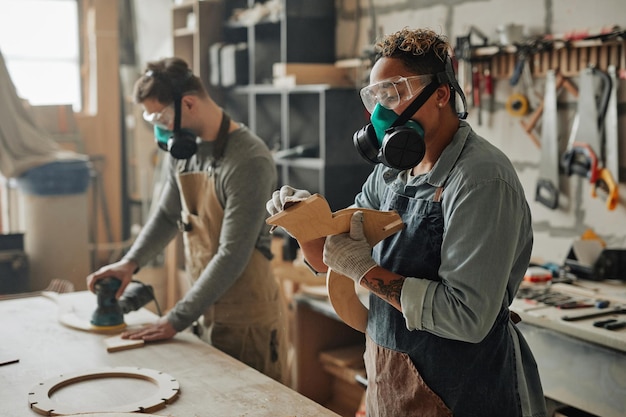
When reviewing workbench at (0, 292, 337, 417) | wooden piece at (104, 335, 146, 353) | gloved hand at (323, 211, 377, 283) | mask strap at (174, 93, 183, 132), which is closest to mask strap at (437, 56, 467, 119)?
gloved hand at (323, 211, 377, 283)

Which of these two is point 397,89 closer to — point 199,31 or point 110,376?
point 110,376

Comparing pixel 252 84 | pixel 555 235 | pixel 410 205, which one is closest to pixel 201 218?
pixel 410 205

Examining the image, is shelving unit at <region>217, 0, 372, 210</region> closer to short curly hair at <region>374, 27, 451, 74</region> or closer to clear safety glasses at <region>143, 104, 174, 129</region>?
clear safety glasses at <region>143, 104, 174, 129</region>

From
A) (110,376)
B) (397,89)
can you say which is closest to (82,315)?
(110,376)

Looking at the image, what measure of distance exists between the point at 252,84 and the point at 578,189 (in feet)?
8.00

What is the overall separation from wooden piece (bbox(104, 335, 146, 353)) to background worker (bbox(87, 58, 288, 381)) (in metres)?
0.06

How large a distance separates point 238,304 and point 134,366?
1.87 feet

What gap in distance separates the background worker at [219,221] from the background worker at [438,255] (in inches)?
25.1

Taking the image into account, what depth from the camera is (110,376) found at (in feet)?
7.23

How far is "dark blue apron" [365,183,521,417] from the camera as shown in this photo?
5.98ft

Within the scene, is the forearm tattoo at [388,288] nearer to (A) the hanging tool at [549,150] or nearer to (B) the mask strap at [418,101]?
(B) the mask strap at [418,101]

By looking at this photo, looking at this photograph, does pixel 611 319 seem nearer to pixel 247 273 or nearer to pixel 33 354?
pixel 247 273

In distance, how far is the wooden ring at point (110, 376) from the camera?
1.93 metres

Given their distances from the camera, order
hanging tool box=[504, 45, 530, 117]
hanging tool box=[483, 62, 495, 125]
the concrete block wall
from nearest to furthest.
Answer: the concrete block wall
hanging tool box=[504, 45, 530, 117]
hanging tool box=[483, 62, 495, 125]
